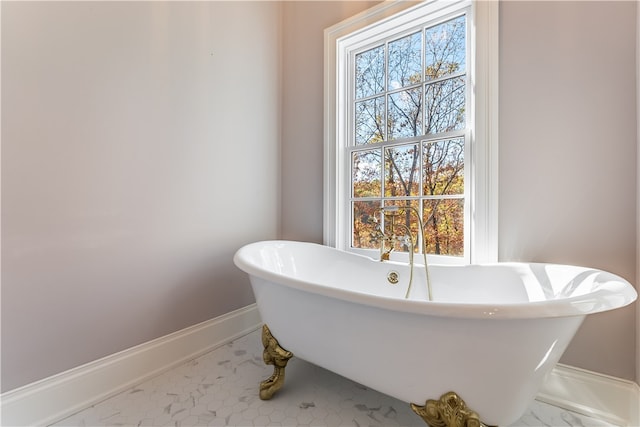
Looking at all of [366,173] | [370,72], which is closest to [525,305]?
[366,173]

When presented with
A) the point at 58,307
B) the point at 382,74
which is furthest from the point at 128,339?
the point at 382,74

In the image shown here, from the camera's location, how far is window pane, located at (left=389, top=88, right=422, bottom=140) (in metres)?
1.89

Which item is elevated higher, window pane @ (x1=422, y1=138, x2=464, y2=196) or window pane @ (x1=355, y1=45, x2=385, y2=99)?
window pane @ (x1=355, y1=45, x2=385, y2=99)

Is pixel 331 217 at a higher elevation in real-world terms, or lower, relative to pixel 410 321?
higher

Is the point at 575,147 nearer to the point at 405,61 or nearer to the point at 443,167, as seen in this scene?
the point at 443,167

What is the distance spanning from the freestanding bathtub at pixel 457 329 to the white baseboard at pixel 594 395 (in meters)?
0.42

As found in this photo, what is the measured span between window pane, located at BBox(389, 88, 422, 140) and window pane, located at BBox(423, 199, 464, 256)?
50 cm

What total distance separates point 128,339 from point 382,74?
7.40 feet

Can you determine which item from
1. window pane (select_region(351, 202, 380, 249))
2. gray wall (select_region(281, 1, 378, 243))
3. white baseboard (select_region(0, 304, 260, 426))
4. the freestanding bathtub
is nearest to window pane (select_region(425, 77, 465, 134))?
window pane (select_region(351, 202, 380, 249))

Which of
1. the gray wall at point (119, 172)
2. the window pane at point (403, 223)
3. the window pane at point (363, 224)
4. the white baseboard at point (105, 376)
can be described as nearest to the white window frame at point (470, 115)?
the window pane at point (363, 224)

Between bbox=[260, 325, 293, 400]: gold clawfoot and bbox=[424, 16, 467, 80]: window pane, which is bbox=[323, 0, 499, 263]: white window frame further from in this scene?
bbox=[260, 325, 293, 400]: gold clawfoot

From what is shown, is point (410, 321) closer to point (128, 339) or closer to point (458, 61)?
point (128, 339)

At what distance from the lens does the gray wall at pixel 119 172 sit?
1.14 m

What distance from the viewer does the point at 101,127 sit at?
52.8 inches
